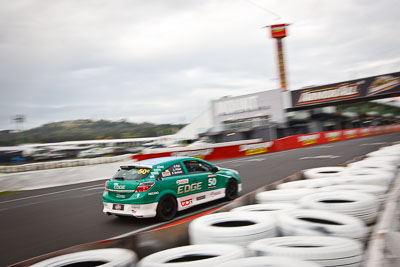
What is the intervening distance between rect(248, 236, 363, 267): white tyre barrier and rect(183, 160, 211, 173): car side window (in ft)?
16.0

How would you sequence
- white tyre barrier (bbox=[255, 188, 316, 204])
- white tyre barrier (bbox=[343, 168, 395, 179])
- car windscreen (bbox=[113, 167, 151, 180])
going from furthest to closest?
car windscreen (bbox=[113, 167, 151, 180]) < white tyre barrier (bbox=[343, 168, 395, 179]) < white tyre barrier (bbox=[255, 188, 316, 204])

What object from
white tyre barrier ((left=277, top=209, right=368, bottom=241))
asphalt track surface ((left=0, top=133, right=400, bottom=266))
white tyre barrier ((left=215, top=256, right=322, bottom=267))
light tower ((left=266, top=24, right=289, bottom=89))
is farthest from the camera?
light tower ((left=266, top=24, right=289, bottom=89))

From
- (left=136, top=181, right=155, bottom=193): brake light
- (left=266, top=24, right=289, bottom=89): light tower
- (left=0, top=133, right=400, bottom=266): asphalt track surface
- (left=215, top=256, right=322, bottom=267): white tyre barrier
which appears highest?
(left=266, top=24, right=289, bottom=89): light tower

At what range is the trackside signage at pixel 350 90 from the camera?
38.7m

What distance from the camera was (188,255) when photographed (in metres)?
3.09

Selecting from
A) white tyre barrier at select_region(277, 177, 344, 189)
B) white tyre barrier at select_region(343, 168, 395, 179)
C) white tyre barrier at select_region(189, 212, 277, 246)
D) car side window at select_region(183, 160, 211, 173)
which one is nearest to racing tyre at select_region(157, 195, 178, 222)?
car side window at select_region(183, 160, 211, 173)

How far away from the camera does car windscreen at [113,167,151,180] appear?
6.89 m

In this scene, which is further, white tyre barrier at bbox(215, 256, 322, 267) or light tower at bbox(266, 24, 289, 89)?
light tower at bbox(266, 24, 289, 89)

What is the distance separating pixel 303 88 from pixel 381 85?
9.51 m

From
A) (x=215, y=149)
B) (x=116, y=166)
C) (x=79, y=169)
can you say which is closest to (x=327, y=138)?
(x=215, y=149)

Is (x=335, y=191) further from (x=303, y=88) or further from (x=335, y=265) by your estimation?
(x=303, y=88)

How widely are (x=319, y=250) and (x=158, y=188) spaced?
4563 mm

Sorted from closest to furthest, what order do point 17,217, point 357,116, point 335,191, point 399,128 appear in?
point 335,191, point 17,217, point 399,128, point 357,116

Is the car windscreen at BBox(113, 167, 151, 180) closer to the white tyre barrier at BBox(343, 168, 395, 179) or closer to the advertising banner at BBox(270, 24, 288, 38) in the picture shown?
the white tyre barrier at BBox(343, 168, 395, 179)
